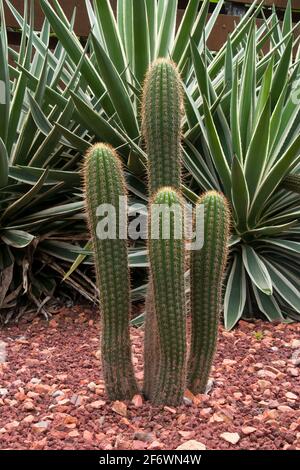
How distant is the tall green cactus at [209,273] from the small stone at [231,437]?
284mm

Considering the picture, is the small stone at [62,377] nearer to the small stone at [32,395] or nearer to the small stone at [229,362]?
the small stone at [32,395]

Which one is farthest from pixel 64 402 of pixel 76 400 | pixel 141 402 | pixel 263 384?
pixel 263 384

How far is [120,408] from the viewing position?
222 cm

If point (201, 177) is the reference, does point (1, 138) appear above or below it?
above

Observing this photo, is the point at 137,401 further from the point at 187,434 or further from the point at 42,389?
the point at 42,389

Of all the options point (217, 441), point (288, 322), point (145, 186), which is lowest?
point (217, 441)

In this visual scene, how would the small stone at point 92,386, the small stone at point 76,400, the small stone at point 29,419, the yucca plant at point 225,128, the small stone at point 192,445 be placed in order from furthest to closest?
the yucca plant at point 225,128 → the small stone at point 92,386 → the small stone at point 76,400 → the small stone at point 29,419 → the small stone at point 192,445

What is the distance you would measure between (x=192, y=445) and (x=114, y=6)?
4346mm

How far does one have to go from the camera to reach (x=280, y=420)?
2176 millimetres

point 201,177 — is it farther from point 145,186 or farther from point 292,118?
point 292,118

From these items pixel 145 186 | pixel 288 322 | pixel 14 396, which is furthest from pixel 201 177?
pixel 14 396

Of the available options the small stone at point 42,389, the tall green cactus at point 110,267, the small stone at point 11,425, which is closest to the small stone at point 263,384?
the tall green cactus at point 110,267

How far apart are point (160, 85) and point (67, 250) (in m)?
1.50

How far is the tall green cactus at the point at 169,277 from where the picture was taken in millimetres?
2020
